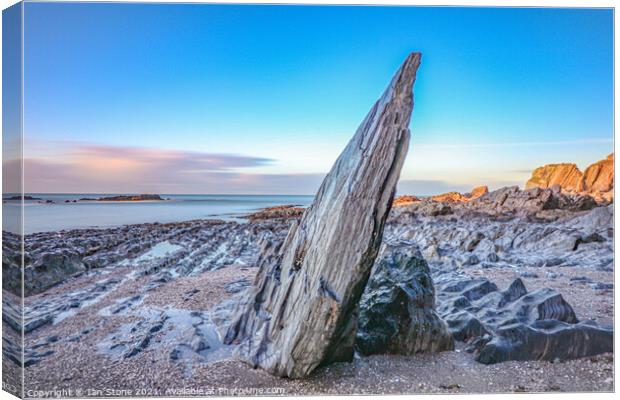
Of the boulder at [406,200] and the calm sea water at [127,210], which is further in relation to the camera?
the boulder at [406,200]

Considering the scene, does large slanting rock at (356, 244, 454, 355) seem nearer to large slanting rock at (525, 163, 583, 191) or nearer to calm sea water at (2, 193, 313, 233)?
calm sea water at (2, 193, 313, 233)

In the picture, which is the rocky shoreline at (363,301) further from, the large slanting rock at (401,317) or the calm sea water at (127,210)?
the calm sea water at (127,210)

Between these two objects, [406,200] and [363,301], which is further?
[406,200]

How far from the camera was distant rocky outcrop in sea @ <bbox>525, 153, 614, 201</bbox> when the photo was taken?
547cm

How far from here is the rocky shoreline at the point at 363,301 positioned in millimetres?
4582

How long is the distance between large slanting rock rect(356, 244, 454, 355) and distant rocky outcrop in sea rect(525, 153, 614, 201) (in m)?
2.05

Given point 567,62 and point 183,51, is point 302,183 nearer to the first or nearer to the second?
point 183,51

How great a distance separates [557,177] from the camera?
18.6 feet

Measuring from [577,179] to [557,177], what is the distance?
222 mm

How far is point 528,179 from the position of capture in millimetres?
5680

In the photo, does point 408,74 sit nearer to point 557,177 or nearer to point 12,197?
point 557,177

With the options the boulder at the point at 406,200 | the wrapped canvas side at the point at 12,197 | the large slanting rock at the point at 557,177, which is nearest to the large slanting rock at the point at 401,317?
the boulder at the point at 406,200

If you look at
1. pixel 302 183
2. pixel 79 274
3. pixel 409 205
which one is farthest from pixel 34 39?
pixel 409 205

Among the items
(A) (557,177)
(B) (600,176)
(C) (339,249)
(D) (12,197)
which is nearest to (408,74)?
(C) (339,249)
